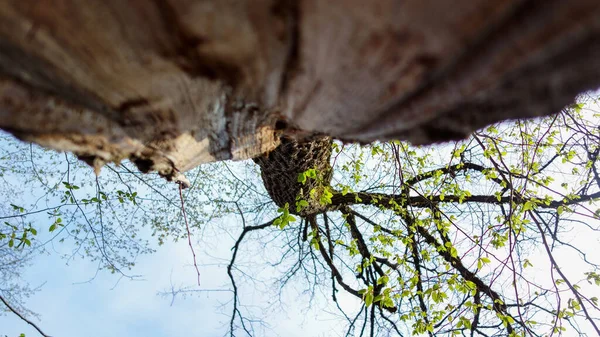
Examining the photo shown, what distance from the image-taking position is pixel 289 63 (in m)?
0.56

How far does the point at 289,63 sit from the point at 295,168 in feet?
8.15

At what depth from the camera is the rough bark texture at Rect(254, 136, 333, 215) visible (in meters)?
2.86

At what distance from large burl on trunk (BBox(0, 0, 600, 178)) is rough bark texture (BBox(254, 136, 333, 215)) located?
1959mm

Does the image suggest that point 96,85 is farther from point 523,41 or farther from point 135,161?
point 523,41

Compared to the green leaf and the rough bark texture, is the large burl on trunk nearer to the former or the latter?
the green leaf

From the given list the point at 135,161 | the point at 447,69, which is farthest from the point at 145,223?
the point at 447,69

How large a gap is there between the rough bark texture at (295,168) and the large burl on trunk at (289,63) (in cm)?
196

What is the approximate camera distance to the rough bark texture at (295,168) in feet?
9.38

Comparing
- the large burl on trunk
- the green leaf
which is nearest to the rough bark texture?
the green leaf

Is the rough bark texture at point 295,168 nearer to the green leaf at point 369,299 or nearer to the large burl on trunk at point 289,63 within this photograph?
the green leaf at point 369,299

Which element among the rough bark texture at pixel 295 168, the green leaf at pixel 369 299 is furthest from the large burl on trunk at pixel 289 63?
the rough bark texture at pixel 295 168

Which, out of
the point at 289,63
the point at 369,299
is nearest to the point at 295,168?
the point at 369,299

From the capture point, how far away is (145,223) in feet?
15.5

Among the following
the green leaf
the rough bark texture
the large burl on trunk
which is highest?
the rough bark texture
